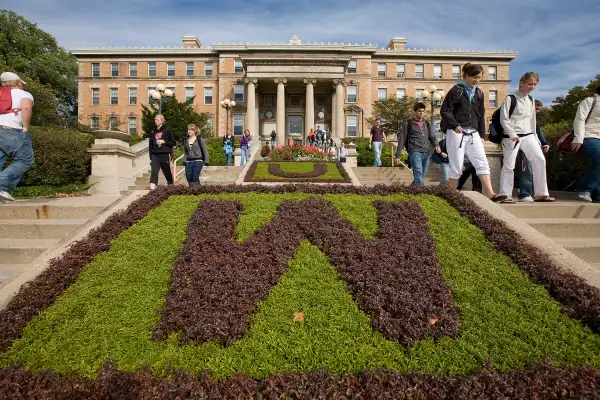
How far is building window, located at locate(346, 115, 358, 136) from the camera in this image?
4741 centimetres

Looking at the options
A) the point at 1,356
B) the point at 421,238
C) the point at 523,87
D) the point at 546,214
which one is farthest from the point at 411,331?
the point at 523,87

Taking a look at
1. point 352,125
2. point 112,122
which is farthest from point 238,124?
point 112,122

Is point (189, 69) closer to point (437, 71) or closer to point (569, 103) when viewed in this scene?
point (437, 71)

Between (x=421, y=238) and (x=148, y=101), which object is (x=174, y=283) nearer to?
(x=421, y=238)

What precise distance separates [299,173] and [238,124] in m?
33.3

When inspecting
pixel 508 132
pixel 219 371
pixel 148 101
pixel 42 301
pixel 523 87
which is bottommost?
pixel 219 371

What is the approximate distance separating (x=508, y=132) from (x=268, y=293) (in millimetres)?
5187

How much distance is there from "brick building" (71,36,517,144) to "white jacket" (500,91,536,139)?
39085 millimetres

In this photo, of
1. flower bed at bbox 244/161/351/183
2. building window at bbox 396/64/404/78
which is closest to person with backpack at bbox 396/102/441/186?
flower bed at bbox 244/161/351/183

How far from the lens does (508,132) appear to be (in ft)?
20.9

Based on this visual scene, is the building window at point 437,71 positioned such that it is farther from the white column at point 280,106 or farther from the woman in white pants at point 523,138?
the woman in white pants at point 523,138

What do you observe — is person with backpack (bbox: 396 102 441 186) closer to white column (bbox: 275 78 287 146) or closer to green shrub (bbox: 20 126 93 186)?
green shrub (bbox: 20 126 93 186)

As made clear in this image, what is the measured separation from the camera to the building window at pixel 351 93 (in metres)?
48.2

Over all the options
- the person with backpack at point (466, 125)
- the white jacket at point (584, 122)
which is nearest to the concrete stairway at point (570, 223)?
the person with backpack at point (466, 125)
